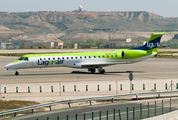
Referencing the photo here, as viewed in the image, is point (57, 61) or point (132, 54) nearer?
point (57, 61)

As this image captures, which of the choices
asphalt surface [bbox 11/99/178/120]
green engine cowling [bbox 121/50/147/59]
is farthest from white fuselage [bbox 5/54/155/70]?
asphalt surface [bbox 11/99/178/120]

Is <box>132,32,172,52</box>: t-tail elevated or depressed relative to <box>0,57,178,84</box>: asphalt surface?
elevated

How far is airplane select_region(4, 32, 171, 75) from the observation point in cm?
4578

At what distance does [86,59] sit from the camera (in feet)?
161

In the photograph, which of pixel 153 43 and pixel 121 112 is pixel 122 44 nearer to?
pixel 153 43

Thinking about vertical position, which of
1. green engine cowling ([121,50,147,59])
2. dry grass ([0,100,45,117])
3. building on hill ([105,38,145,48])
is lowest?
dry grass ([0,100,45,117])

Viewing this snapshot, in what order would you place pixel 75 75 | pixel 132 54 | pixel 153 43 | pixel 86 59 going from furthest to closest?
pixel 153 43 → pixel 132 54 → pixel 86 59 → pixel 75 75

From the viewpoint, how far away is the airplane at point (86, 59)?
45.8m

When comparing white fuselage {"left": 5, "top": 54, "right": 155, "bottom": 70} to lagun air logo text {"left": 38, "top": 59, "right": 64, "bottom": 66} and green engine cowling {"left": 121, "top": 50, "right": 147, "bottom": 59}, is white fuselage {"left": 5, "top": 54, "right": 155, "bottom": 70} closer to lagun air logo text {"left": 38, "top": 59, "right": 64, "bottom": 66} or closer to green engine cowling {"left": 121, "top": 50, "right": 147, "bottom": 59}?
lagun air logo text {"left": 38, "top": 59, "right": 64, "bottom": 66}

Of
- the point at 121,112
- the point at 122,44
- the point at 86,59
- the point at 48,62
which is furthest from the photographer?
the point at 122,44

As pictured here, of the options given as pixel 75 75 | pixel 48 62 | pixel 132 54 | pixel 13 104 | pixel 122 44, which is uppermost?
pixel 122 44

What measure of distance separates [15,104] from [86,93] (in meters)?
7.89

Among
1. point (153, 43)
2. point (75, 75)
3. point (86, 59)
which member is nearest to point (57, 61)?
point (75, 75)

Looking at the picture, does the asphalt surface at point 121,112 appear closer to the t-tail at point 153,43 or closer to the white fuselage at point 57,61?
the white fuselage at point 57,61
